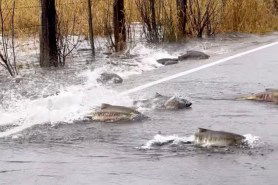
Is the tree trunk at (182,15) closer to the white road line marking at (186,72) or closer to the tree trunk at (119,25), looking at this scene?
the tree trunk at (119,25)

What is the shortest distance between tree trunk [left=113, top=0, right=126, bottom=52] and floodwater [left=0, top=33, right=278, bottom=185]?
206 inches

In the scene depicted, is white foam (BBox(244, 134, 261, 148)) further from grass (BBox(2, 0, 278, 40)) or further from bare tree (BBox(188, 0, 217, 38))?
bare tree (BBox(188, 0, 217, 38))

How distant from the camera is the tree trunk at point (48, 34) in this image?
1254 centimetres

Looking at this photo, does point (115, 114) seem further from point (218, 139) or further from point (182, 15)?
point (182, 15)

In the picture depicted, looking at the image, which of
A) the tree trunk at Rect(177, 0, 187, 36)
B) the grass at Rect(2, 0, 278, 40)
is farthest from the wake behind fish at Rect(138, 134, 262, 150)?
the tree trunk at Rect(177, 0, 187, 36)

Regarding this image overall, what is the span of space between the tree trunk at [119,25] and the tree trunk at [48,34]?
2.75 metres

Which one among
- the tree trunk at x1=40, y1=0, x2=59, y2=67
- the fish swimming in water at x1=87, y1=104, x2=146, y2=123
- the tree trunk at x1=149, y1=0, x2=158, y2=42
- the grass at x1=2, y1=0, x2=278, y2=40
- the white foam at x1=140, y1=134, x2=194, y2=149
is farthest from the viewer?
the grass at x1=2, y1=0, x2=278, y2=40

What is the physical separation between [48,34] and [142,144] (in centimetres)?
647

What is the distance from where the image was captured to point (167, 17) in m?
16.8

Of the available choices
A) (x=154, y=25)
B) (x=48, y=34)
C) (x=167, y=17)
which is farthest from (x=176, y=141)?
(x=167, y=17)

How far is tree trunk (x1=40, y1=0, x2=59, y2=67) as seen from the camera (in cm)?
1254

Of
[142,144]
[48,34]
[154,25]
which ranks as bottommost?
[142,144]

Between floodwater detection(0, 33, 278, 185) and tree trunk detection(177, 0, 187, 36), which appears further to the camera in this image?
tree trunk detection(177, 0, 187, 36)

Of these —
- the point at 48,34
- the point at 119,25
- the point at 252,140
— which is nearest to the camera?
the point at 252,140
